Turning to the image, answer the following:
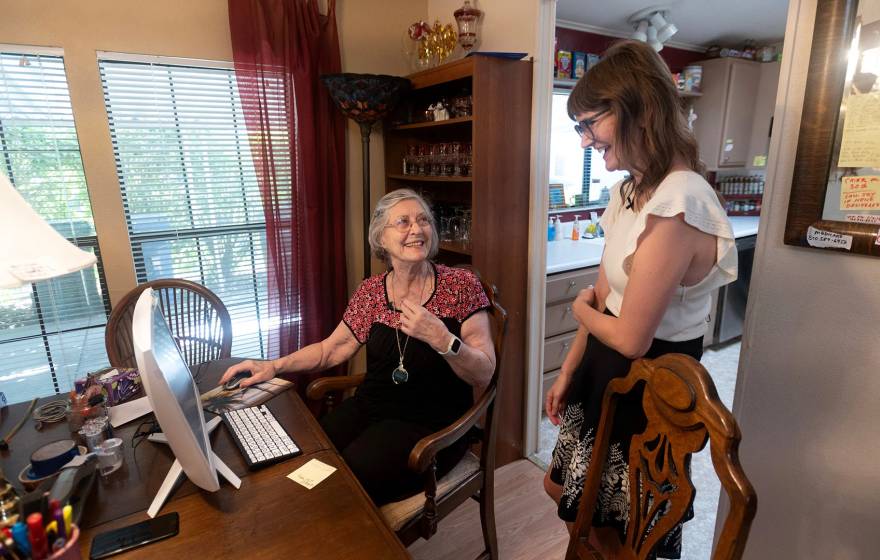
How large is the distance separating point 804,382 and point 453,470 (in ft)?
3.33

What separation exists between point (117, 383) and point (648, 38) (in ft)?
11.2

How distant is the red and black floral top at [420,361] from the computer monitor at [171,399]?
61cm

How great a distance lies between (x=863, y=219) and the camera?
3.61 feet

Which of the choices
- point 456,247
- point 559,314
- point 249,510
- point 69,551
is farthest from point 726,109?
A: point 69,551

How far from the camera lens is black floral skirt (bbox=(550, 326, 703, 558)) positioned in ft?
3.76

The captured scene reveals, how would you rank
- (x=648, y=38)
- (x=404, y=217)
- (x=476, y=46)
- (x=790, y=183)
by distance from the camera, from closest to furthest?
(x=790, y=183)
(x=404, y=217)
(x=476, y=46)
(x=648, y=38)

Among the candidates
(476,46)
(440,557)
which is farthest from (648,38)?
(440,557)

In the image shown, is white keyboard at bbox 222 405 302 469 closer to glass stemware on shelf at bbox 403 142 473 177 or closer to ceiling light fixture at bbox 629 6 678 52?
glass stemware on shelf at bbox 403 142 473 177

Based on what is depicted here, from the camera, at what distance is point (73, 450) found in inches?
43.5

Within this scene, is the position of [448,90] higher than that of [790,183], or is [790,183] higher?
[448,90]

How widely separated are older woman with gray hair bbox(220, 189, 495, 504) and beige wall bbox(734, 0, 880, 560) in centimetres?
79

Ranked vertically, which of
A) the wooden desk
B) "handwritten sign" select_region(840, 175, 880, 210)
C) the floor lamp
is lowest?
the wooden desk

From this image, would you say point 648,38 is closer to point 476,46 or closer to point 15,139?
point 476,46

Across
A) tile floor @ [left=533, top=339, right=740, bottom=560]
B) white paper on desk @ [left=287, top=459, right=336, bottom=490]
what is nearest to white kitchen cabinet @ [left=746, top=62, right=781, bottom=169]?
tile floor @ [left=533, top=339, right=740, bottom=560]
